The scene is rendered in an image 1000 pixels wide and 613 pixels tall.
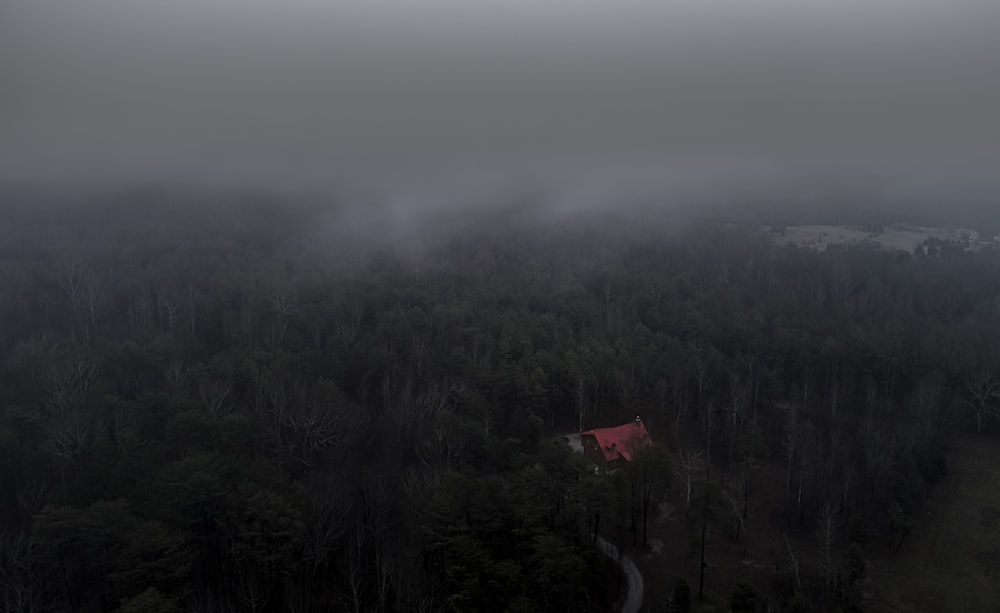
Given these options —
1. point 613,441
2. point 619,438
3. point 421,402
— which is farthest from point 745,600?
point 421,402

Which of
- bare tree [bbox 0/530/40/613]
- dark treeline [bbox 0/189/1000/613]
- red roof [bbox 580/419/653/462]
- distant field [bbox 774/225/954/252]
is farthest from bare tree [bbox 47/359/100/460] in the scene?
distant field [bbox 774/225/954/252]

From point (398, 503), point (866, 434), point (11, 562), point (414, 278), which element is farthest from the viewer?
point (414, 278)

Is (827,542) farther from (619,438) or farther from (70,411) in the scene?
(70,411)

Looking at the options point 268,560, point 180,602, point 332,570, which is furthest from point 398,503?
point 180,602

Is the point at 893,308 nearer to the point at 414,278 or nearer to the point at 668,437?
the point at 668,437

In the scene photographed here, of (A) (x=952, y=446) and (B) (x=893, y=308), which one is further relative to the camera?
(B) (x=893, y=308)

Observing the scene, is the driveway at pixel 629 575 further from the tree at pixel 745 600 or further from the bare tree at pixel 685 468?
the bare tree at pixel 685 468

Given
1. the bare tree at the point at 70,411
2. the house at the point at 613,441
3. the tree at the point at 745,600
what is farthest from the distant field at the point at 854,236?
the bare tree at the point at 70,411

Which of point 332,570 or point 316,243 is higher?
point 316,243
